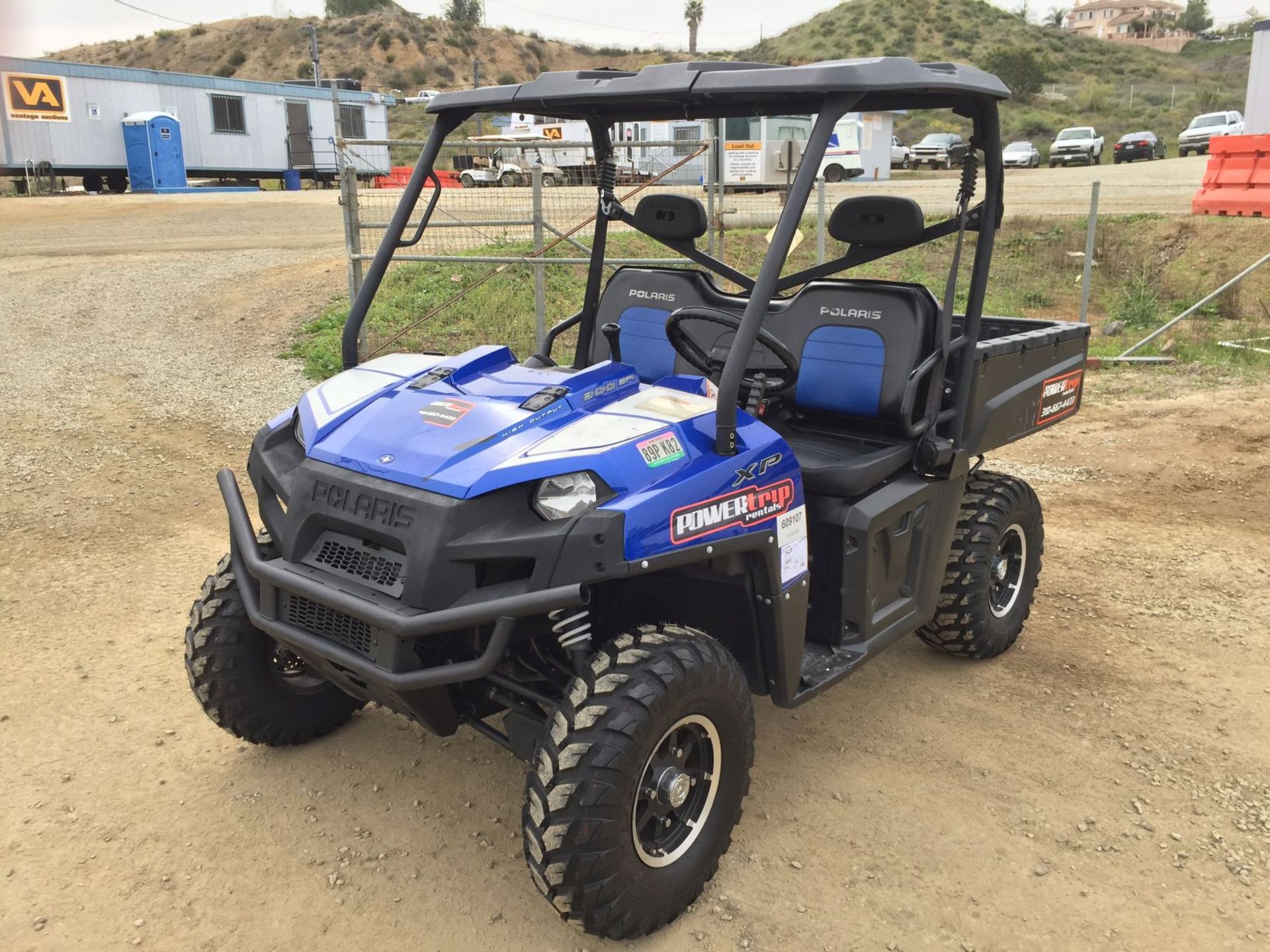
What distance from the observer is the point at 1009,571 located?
450 centimetres

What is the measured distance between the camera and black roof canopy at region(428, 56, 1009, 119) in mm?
2885

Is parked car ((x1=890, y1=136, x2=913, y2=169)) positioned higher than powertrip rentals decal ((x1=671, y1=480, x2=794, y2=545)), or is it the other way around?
parked car ((x1=890, y1=136, x2=913, y2=169))

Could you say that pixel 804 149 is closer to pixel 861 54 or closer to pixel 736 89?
pixel 736 89

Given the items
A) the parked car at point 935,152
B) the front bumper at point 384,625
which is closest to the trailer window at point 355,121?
the parked car at point 935,152

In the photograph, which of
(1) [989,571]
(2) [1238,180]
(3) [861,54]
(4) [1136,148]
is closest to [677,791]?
(1) [989,571]

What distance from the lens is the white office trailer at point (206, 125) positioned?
24922 mm

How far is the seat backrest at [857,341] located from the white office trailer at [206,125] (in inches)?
809

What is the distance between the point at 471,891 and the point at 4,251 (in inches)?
613

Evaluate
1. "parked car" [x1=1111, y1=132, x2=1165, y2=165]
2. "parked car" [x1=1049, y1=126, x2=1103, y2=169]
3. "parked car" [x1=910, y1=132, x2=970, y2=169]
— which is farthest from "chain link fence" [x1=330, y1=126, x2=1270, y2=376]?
"parked car" [x1=1111, y1=132, x2=1165, y2=165]

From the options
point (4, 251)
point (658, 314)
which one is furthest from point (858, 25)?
point (658, 314)

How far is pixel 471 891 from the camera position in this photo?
2.97 m

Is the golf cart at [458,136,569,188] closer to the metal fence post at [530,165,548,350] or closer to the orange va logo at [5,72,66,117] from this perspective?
the metal fence post at [530,165,548,350]

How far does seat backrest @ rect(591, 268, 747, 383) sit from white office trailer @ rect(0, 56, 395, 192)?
2000 centimetres

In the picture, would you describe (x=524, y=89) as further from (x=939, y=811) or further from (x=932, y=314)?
(x=939, y=811)
